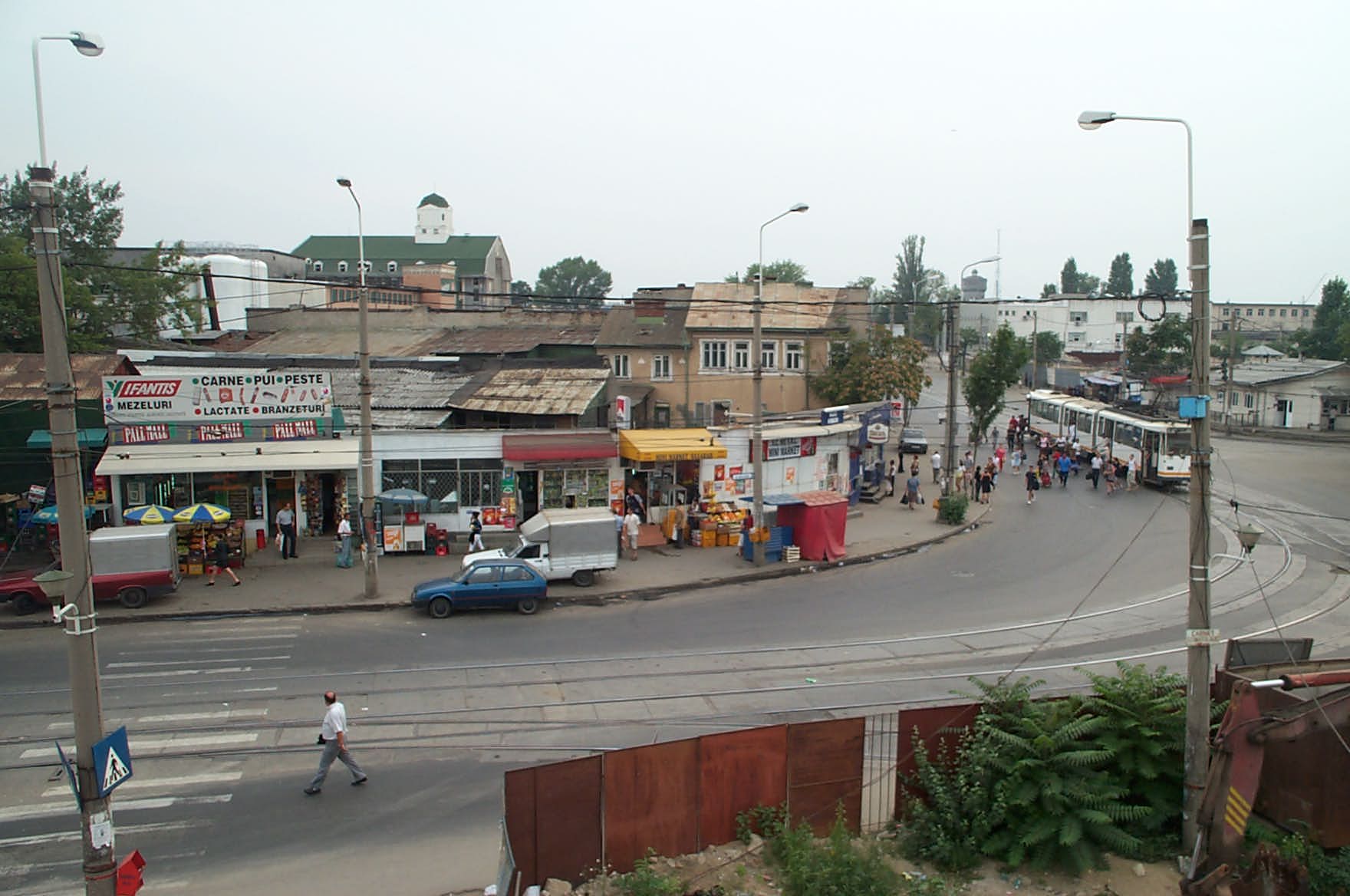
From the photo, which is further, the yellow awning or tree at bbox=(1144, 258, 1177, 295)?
tree at bbox=(1144, 258, 1177, 295)

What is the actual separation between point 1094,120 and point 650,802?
821 cm

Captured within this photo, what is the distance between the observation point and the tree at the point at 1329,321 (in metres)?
81.1

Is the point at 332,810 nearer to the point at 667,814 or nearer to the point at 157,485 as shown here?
the point at 667,814

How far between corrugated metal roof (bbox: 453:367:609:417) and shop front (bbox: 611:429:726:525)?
1.78 meters

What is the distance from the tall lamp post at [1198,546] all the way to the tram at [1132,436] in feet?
68.8

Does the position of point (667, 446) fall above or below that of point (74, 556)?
below

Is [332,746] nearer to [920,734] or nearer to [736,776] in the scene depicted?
[736,776]

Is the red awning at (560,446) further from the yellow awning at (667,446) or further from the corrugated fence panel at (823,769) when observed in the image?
the corrugated fence panel at (823,769)

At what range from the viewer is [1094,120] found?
9.44 m

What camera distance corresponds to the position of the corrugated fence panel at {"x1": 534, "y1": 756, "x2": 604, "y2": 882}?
8891 millimetres

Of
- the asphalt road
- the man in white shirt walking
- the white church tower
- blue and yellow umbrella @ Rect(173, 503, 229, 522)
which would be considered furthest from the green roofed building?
the man in white shirt walking

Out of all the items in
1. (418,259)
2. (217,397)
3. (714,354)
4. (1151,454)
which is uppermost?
(418,259)

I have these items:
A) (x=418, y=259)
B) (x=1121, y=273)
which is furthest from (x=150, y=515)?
(x=1121, y=273)

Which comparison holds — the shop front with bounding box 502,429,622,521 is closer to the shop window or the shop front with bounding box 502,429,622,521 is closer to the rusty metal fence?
the shop window
